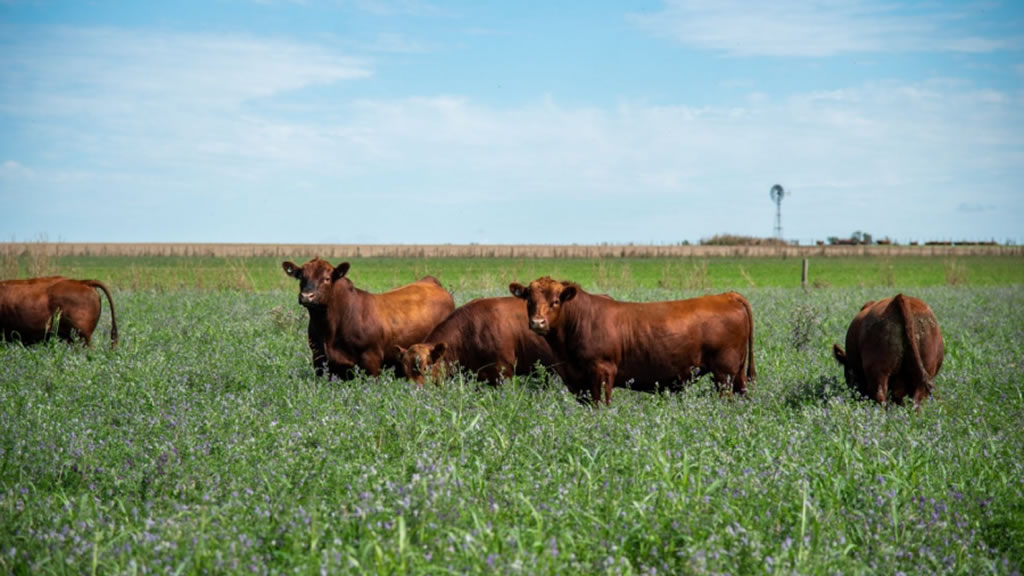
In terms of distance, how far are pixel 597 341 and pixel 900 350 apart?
3162 mm

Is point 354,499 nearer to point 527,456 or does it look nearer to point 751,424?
point 527,456

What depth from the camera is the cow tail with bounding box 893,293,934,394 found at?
29.8ft

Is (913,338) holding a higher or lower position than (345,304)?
lower

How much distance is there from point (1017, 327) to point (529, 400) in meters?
13.1

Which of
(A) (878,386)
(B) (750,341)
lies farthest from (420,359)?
(A) (878,386)

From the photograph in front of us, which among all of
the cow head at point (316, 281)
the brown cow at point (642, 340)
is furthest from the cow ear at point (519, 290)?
the cow head at point (316, 281)

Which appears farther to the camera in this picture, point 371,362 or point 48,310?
point 48,310

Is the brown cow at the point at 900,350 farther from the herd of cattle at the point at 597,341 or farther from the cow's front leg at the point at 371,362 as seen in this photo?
the cow's front leg at the point at 371,362

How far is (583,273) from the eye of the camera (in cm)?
4825

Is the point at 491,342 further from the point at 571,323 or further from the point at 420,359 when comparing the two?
the point at 571,323

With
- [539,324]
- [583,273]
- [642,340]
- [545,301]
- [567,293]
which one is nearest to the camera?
[539,324]

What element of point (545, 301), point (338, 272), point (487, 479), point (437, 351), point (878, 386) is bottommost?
point (487, 479)

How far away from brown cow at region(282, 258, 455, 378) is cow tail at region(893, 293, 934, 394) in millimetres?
5834

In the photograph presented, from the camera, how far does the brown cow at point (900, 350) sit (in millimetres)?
9195
